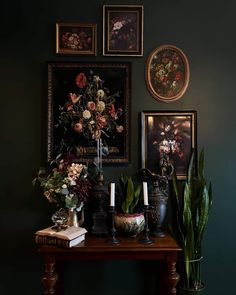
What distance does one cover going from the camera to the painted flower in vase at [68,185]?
6.31 ft

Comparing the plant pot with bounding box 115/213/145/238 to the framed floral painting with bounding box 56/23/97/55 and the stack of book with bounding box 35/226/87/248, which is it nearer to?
the stack of book with bounding box 35/226/87/248

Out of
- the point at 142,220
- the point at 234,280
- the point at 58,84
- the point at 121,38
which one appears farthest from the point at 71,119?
the point at 234,280

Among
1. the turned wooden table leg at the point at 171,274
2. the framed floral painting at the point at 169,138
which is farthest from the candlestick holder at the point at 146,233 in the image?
the framed floral painting at the point at 169,138

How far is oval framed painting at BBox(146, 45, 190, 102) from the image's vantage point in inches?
A: 88.4

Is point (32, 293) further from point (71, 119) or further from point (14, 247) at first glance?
point (71, 119)

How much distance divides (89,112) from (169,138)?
661 millimetres

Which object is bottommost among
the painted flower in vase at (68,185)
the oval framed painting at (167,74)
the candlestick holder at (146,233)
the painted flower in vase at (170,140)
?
the candlestick holder at (146,233)

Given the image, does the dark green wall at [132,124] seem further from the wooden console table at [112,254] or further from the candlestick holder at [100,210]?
the wooden console table at [112,254]

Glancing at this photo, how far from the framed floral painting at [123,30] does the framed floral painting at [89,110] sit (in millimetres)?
119

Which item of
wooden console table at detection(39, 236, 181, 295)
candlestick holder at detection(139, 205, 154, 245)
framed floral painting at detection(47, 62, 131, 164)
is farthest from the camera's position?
framed floral painting at detection(47, 62, 131, 164)

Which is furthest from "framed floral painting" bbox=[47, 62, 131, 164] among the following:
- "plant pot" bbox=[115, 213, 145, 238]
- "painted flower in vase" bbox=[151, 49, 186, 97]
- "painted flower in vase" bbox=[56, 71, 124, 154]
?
"plant pot" bbox=[115, 213, 145, 238]

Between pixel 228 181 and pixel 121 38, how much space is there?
1.41 meters

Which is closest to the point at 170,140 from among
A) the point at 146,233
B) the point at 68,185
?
the point at 146,233

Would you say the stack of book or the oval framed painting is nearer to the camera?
the stack of book
